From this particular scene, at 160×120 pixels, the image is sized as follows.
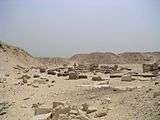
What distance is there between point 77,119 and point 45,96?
5.56 meters

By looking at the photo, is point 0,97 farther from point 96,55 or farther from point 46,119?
point 96,55

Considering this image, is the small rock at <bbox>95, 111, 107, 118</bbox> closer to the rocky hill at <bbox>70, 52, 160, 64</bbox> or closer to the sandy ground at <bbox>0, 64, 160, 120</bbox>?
the sandy ground at <bbox>0, 64, 160, 120</bbox>

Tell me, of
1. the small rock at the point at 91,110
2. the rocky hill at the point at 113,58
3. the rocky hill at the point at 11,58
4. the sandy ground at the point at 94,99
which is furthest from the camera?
the rocky hill at the point at 113,58

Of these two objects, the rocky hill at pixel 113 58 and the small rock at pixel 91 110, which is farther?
the rocky hill at pixel 113 58

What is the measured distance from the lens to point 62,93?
46.4 feet

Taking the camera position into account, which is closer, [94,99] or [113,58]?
[94,99]

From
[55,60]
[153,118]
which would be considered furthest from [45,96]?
[55,60]

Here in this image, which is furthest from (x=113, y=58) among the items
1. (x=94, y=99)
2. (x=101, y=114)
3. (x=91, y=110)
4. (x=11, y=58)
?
(x=101, y=114)

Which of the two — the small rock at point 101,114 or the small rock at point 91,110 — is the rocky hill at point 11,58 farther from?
the small rock at point 101,114

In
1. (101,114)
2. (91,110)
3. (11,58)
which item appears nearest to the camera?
(101,114)

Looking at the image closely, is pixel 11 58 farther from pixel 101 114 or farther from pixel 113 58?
pixel 113 58

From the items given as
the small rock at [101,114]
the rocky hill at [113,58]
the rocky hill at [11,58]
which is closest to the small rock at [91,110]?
the small rock at [101,114]

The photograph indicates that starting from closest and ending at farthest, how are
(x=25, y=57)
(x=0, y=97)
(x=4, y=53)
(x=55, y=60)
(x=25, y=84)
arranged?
(x=0, y=97) < (x=25, y=84) < (x=4, y=53) < (x=25, y=57) < (x=55, y=60)

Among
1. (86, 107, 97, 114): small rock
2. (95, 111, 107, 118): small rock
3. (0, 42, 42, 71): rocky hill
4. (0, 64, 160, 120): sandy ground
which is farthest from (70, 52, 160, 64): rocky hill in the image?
(95, 111, 107, 118): small rock
